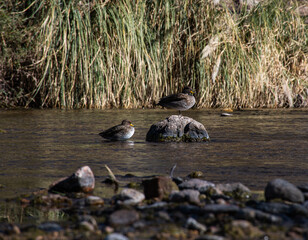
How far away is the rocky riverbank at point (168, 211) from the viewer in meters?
2.80

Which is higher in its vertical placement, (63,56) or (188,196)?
(63,56)

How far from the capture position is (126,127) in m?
6.95

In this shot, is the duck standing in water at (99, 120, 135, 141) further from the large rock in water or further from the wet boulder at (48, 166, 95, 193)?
the wet boulder at (48, 166, 95, 193)

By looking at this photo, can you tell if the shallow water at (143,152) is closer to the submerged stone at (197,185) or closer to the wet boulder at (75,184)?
the wet boulder at (75,184)

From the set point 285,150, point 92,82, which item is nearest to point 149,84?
point 92,82

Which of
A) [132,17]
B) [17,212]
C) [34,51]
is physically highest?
[132,17]

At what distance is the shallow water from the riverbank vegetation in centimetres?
200

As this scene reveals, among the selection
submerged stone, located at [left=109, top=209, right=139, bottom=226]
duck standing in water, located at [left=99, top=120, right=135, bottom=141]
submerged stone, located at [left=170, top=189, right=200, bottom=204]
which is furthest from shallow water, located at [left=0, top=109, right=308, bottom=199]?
submerged stone, located at [left=109, top=209, right=139, bottom=226]

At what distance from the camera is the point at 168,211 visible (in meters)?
3.27

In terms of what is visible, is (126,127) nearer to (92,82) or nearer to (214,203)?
(214,203)

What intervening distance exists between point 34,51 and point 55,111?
5.32 ft

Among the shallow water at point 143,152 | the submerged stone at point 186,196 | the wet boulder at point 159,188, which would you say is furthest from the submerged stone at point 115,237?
the shallow water at point 143,152

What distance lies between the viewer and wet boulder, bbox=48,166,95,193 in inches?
152

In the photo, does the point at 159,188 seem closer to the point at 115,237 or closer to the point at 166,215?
the point at 166,215
